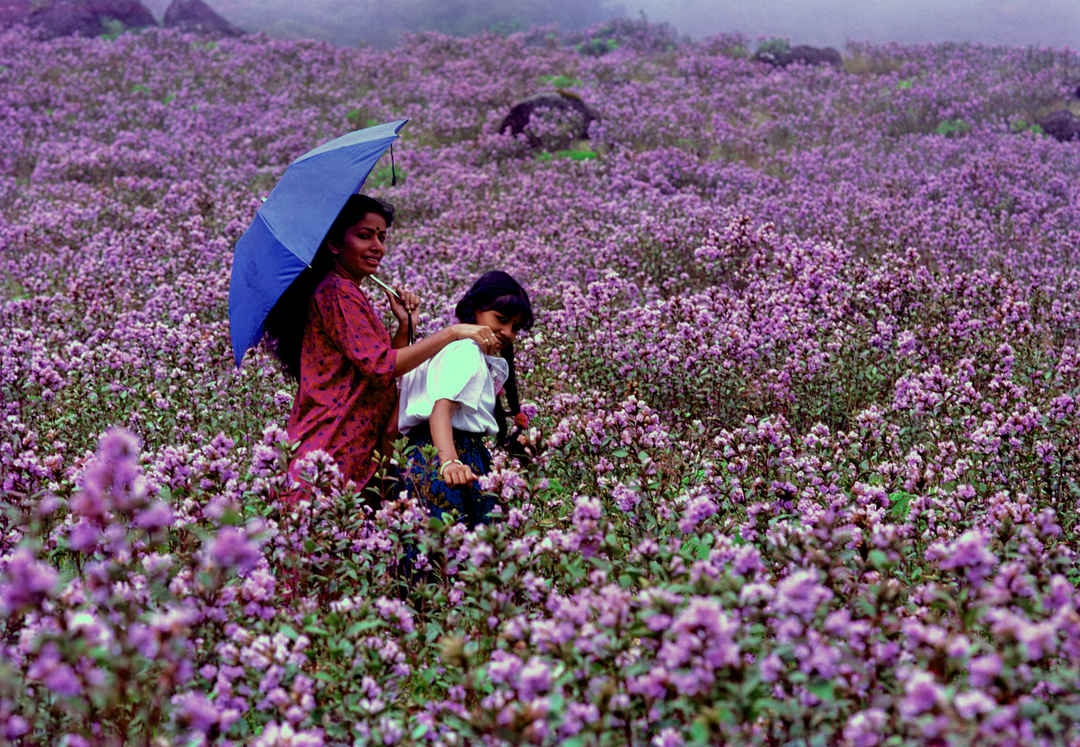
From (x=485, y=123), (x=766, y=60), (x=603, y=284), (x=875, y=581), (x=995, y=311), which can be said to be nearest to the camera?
(x=875, y=581)

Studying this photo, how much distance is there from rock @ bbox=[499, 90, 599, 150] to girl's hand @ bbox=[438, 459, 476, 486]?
14.2 m

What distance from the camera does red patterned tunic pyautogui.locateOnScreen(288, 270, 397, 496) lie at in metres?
4.27

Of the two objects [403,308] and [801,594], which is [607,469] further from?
[801,594]

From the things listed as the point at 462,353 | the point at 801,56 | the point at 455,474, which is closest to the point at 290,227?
the point at 462,353

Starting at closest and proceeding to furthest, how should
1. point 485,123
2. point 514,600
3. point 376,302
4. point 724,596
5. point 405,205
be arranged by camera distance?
point 724,596 → point 514,600 → point 376,302 → point 405,205 → point 485,123

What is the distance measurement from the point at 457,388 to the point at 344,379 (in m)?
0.68

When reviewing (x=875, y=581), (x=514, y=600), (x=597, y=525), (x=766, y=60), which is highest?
(x=766, y=60)

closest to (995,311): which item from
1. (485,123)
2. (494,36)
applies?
(485,123)

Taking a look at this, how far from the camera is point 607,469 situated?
4.33 m

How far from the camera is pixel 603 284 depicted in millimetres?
6969

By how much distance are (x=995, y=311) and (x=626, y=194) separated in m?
7.94

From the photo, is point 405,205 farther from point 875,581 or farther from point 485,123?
point 875,581

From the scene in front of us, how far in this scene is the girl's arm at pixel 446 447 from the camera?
386 cm

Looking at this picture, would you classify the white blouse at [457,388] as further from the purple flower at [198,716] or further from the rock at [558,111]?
the rock at [558,111]
